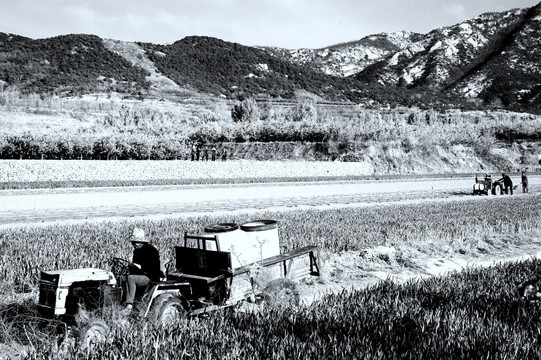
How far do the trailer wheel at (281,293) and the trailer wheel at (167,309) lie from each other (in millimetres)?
1523

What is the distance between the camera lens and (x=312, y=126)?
63.5 m

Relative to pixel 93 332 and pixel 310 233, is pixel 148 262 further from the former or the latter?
pixel 310 233

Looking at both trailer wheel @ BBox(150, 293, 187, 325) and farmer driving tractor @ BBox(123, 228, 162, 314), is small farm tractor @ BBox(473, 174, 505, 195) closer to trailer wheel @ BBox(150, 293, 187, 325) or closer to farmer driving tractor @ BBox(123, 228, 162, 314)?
farmer driving tractor @ BBox(123, 228, 162, 314)

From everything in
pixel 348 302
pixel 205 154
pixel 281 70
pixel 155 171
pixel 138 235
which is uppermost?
pixel 281 70

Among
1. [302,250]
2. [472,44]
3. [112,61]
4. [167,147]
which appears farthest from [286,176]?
[472,44]

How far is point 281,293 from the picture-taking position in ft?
29.5

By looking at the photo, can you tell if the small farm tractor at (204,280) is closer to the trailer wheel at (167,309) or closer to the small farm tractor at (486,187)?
the trailer wheel at (167,309)

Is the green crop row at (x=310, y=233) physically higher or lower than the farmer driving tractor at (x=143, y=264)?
lower

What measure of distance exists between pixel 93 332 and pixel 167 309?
3.78 ft

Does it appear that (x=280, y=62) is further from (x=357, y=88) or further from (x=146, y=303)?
(x=146, y=303)

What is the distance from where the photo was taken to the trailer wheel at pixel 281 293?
871 cm

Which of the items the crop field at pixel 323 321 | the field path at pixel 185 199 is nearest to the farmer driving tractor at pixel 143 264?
the crop field at pixel 323 321

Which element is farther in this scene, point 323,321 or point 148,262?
point 148,262

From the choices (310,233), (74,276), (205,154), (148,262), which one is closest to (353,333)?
(148,262)
